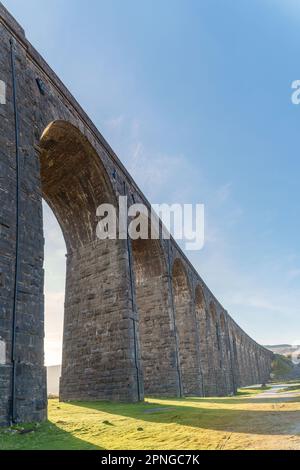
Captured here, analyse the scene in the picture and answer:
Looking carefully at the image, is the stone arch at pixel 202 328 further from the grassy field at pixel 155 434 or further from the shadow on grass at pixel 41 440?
the shadow on grass at pixel 41 440

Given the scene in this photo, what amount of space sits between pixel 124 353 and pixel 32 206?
605cm

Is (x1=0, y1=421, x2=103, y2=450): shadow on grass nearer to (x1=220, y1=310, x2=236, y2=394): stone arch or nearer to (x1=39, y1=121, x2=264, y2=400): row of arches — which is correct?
(x1=39, y1=121, x2=264, y2=400): row of arches

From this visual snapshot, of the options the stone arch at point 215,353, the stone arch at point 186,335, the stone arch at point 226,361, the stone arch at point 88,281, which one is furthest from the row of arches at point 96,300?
the stone arch at point 226,361

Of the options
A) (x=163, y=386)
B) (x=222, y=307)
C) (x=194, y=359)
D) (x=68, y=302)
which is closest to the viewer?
(x=68, y=302)

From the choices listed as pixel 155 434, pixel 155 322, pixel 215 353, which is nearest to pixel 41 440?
pixel 155 434

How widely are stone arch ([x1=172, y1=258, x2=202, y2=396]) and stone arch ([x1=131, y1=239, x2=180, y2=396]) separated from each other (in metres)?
2.59

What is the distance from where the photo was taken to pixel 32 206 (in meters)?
8.57

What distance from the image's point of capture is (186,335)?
23.3m

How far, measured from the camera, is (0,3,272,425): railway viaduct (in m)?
7.29

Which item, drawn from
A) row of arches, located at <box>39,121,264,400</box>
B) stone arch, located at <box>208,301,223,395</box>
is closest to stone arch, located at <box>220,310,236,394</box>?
stone arch, located at <box>208,301,223,395</box>

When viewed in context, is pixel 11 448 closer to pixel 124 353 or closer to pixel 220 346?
pixel 124 353

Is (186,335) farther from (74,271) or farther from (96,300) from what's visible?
(96,300)

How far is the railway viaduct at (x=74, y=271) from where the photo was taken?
7.29 meters

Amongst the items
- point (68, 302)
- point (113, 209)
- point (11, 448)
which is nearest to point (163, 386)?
point (68, 302)
